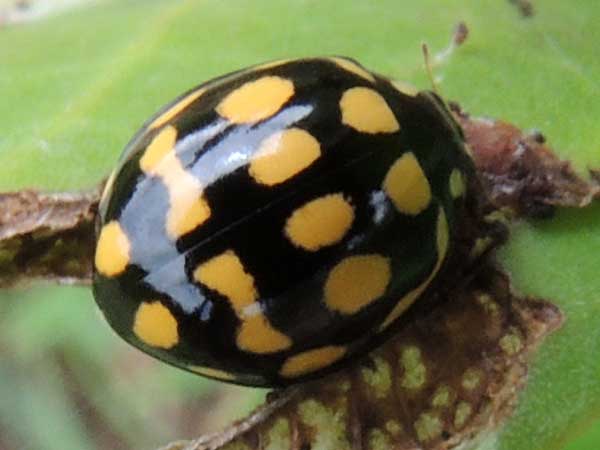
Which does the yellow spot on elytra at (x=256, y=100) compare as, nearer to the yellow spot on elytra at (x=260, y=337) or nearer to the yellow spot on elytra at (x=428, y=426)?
the yellow spot on elytra at (x=260, y=337)

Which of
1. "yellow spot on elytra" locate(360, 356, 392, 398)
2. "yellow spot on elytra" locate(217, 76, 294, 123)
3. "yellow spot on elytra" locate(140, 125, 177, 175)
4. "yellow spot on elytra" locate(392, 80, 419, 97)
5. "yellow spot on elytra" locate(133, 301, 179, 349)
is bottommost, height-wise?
"yellow spot on elytra" locate(360, 356, 392, 398)

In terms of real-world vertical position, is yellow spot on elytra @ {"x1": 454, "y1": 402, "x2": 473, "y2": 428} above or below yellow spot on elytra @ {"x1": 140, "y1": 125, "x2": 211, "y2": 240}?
below

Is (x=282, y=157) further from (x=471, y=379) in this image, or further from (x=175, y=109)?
(x=471, y=379)

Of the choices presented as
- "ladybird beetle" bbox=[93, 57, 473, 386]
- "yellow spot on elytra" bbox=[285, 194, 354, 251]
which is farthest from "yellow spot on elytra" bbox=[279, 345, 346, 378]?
"yellow spot on elytra" bbox=[285, 194, 354, 251]

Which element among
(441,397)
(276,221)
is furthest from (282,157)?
(441,397)

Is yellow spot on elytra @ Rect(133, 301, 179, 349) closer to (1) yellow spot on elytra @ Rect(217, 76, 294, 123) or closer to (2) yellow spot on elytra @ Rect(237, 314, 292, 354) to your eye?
(2) yellow spot on elytra @ Rect(237, 314, 292, 354)

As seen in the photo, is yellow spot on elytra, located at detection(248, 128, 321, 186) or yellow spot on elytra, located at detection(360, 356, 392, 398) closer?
yellow spot on elytra, located at detection(248, 128, 321, 186)
